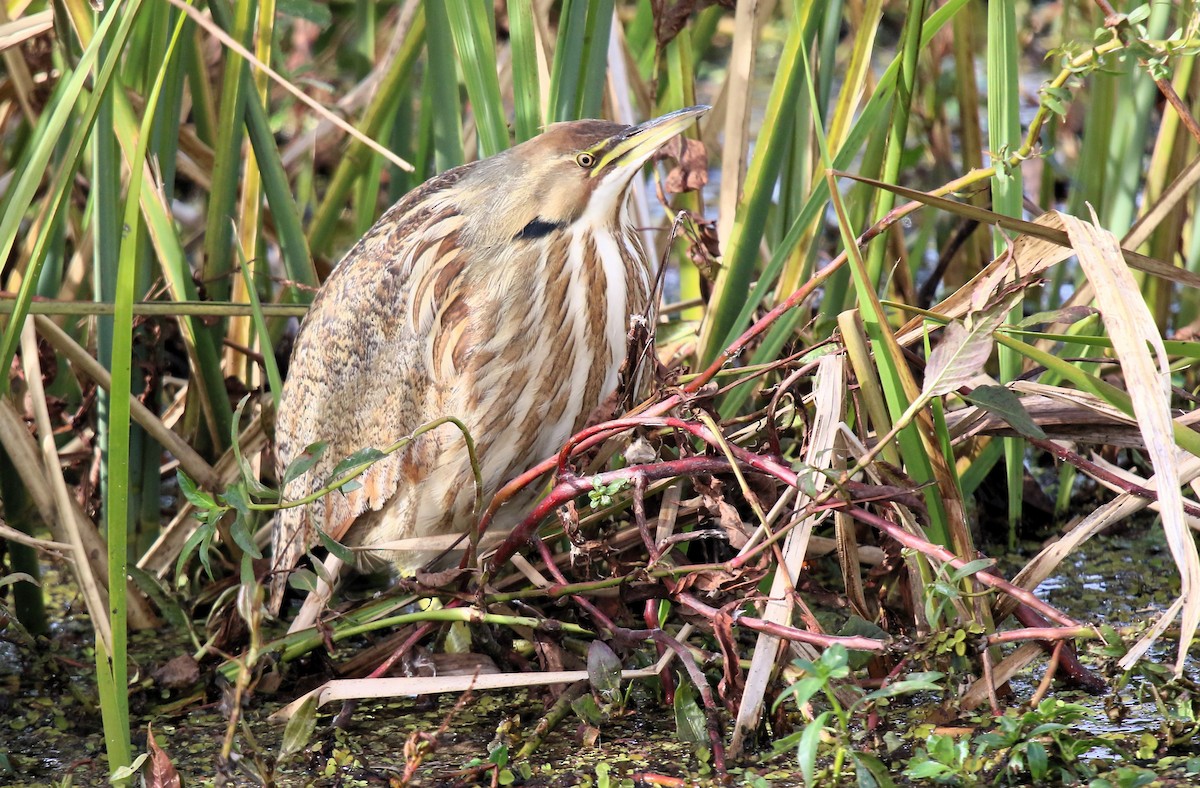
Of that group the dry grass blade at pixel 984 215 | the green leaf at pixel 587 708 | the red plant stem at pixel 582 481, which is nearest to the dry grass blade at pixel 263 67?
the red plant stem at pixel 582 481

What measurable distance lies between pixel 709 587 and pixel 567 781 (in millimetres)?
278

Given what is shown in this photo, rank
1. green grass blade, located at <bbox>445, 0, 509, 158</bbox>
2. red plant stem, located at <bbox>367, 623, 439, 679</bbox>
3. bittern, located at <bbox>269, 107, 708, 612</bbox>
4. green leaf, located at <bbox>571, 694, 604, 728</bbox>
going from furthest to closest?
green grass blade, located at <bbox>445, 0, 509, 158</bbox>, bittern, located at <bbox>269, 107, 708, 612</bbox>, red plant stem, located at <bbox>367, 623, 439, 679</bbox>, green leaf, located at <bbox>571, 694, 604, 728</bbox>

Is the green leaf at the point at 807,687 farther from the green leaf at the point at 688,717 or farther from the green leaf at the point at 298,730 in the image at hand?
the green leaf at the point at 298,730

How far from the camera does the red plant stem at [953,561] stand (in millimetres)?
1466

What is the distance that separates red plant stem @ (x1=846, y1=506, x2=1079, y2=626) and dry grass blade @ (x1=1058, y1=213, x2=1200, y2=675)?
0.09 metres

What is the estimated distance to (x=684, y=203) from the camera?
2.62m

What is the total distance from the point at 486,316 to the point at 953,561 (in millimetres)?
728

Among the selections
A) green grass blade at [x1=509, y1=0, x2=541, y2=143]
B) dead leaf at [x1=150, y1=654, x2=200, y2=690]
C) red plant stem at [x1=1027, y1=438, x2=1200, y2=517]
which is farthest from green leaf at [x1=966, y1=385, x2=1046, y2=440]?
dead leaf at [x1=150, y1=654, x2=200, y2=690]

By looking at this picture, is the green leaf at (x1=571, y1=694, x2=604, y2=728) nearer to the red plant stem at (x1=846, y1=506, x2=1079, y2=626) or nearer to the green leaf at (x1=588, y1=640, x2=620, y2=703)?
the green leaf at (x1=588, y1=640, x2=620, y2=703)

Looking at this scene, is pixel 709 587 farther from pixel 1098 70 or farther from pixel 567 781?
pixel 1098 70

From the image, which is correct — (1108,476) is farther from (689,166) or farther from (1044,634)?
(689,166)

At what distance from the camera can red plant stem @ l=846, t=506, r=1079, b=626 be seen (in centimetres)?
147

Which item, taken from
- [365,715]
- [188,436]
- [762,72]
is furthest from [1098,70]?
[762,72]

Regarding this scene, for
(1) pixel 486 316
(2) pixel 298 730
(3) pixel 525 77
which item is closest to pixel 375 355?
(1) pixel 486 316
